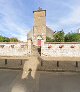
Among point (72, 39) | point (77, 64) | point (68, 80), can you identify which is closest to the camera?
point (68, 80)

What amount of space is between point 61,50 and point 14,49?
464 cm

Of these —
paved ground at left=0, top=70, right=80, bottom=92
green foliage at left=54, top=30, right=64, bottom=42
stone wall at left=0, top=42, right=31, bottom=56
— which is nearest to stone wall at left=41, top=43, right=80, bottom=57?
stone wall at left=0, top=42, right=31, bottom=56

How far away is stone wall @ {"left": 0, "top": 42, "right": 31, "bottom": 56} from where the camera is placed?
1748 centimetres

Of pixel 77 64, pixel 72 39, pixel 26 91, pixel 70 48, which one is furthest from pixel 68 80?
pixel 72 39

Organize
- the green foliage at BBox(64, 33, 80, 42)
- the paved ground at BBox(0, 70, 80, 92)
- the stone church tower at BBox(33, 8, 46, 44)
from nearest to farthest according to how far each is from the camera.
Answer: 1. the paved ground at BBox(0, 70, 80, 92)
2. the green foliage at BBox(64, 33, 80, 42)
3. the stone church tower at BBox(33, 8, 46, 44)

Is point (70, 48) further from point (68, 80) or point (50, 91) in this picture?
point (50, 91)

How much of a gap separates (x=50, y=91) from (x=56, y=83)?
1157 millimetres

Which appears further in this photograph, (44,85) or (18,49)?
(18,49)

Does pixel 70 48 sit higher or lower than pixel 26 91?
higher

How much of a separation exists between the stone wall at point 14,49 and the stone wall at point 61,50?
1.64 metres

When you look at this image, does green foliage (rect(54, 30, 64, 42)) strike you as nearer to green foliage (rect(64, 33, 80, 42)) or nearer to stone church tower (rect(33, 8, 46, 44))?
green foliage (rect(64, 33, 80, 42))

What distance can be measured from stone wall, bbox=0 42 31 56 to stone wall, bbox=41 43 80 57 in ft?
5.39

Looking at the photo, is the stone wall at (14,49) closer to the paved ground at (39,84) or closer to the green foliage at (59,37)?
the green foliage at (59,37)

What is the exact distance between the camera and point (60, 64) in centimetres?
1344
